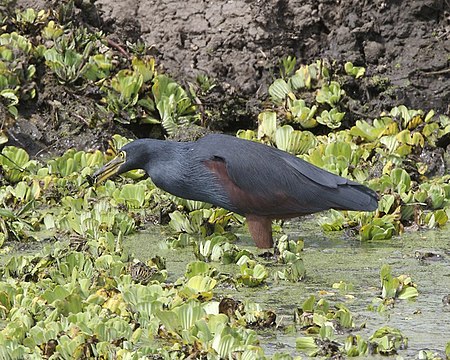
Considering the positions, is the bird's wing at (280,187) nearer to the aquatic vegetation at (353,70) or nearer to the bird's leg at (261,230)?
the bird's leg at (261,230)

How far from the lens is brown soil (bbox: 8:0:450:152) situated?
9.39m

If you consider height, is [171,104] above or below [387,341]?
above

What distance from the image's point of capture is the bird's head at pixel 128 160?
277 inches

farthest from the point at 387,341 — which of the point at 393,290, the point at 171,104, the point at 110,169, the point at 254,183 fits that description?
the point at 171,104

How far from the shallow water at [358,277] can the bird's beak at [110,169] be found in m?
0.45

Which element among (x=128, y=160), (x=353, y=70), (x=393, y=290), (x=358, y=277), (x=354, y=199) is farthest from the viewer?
(x=353, y=70)

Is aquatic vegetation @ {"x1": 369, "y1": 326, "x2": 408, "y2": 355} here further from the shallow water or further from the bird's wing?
the bird's wing

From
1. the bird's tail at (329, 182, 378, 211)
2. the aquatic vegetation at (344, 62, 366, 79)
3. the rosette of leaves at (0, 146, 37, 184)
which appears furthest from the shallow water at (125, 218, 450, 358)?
the aquatic vegetation at (344, 62, 366, 79)

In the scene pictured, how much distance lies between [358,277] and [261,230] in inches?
34.2

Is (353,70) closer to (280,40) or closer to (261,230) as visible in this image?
(280,40)

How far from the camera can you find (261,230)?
677 centimetres

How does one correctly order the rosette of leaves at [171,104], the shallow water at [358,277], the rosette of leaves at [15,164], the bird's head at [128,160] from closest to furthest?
the shallow water at [358,277] → the bird's head at [128,160] → the rosette of leaves at [15,164] → the rosette of leaves at [171,104]

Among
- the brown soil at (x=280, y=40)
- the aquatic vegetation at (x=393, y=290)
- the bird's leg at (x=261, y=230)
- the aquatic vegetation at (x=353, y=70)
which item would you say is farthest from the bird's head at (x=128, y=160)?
the aquatic vegetation at (x=353, y=70)

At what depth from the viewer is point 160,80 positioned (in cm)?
901
